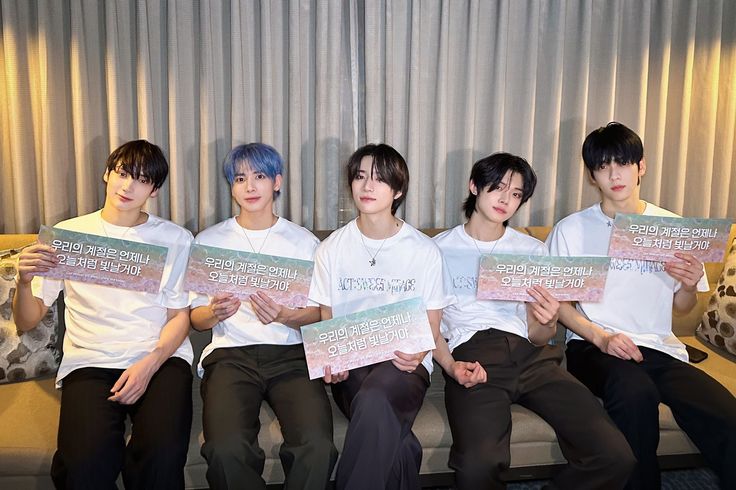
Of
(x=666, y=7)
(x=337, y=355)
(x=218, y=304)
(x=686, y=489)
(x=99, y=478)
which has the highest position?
(x=666, y=7)

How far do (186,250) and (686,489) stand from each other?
211cm

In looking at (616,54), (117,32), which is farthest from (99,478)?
(616,54)

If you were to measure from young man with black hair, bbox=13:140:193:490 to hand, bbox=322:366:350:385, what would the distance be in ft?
1.46

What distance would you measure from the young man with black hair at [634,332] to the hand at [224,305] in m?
1.23

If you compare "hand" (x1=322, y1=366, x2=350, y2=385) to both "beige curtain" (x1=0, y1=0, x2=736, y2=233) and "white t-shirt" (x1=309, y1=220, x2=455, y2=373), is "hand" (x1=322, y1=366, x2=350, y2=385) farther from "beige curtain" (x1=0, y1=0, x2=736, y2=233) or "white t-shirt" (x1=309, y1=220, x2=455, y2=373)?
"beige curtain" (x1=0, y1=0, x2=736, y2=233)

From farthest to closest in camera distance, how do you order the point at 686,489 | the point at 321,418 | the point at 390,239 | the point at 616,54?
the point at 616,54, the point at 686,489, the point at 390,239, the point at 321,418

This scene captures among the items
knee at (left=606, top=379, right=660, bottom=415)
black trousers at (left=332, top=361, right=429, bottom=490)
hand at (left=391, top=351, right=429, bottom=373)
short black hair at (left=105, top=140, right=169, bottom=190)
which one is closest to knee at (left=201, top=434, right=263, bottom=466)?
black trousers at (left=332, top=361, right=429, bottom=490)

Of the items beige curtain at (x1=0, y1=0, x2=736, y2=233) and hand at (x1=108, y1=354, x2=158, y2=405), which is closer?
hand at (x1=108, y1=354, x2=158, y2=405)

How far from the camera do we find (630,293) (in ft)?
7.07

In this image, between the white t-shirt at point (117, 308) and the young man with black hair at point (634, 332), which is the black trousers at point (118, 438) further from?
the young man with black hair at point (634, 332)

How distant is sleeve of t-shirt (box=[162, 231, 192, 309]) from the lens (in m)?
1.99

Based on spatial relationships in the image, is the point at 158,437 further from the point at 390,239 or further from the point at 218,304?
the point at 390,239

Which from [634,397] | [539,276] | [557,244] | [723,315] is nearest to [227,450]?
[539,276]

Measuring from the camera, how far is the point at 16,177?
104 inches
